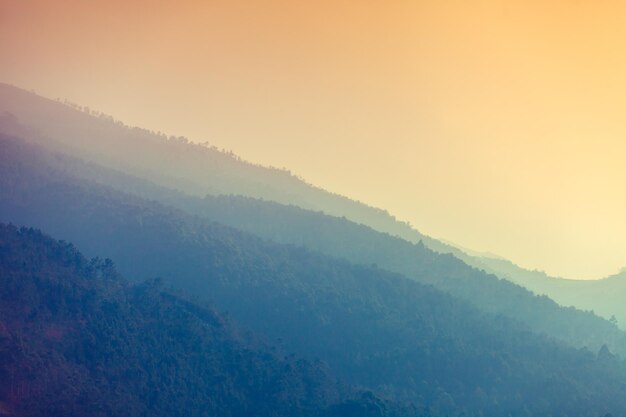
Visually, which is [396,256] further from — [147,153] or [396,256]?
[147,153]

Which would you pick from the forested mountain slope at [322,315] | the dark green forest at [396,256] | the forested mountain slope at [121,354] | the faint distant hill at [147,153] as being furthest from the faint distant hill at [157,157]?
the forested mountain slope at [121,354]

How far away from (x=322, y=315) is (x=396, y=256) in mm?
38303

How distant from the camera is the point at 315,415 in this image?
273 ft

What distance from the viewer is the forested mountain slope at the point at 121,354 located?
69375mm

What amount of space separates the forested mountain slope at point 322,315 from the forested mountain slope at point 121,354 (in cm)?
1732

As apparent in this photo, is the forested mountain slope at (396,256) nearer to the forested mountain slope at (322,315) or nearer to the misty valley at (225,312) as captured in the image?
the misty valley at (225,312)

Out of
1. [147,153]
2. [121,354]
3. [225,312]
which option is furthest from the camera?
[147,153]

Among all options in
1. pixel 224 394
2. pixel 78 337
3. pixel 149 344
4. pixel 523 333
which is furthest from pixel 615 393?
pixel 78 337

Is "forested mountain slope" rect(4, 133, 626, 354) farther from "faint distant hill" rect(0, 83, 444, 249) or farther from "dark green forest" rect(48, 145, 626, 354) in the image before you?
"faint distant hill" rect(0, 83, 444, 249)

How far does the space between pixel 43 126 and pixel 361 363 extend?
8656 centimetres

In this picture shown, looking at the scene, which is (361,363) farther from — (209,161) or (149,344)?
(209,161)

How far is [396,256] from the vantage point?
150 metres

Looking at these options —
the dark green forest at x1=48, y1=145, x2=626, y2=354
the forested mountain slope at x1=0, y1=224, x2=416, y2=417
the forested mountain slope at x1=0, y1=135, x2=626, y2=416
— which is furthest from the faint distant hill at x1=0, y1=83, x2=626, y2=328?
the forested mountain slope at x1=0, y1=224, x2=416, y2=417

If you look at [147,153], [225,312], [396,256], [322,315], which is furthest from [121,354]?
[147,153]
